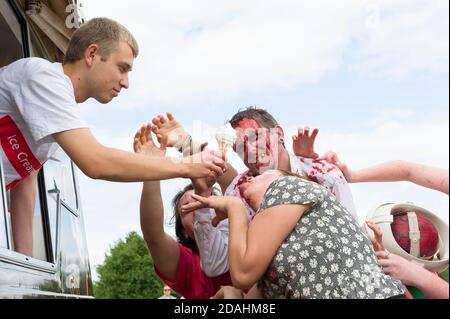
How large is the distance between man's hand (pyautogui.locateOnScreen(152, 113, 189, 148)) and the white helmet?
0.85 m

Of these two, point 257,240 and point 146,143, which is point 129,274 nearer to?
point 146,143

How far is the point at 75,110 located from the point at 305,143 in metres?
1.04

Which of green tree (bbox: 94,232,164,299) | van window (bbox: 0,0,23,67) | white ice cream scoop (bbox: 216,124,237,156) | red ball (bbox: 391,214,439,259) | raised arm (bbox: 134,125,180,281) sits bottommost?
red ball (bbox: 391,214,439,259)

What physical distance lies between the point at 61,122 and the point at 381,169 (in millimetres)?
1502

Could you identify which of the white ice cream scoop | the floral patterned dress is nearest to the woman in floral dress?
the floral patterned dress

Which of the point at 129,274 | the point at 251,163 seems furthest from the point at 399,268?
the point at 129,274

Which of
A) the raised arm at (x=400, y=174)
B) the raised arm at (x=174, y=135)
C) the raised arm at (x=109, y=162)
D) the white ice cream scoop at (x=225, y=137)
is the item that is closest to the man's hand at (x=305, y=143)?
the raised arm at (x=400, y=174)

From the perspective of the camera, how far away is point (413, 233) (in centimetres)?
A: 264

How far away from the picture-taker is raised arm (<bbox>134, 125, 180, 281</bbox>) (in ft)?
8.61

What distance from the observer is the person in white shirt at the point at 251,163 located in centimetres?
269

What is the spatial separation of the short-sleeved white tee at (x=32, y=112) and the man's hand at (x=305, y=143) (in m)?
1.00

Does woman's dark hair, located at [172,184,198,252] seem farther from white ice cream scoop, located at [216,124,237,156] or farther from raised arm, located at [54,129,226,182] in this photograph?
raised arm, located at [54,129,226,182]

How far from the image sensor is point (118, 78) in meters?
2.50
